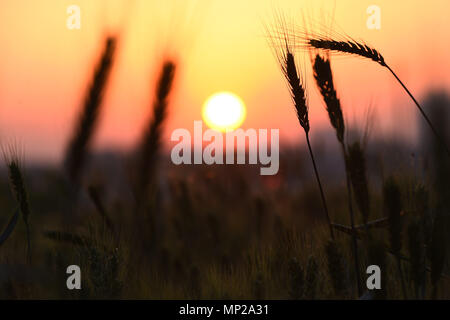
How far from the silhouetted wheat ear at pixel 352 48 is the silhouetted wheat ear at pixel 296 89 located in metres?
0.12

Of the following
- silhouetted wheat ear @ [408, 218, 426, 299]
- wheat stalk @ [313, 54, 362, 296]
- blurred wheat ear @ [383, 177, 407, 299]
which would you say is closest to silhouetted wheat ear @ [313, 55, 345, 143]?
wheat stalk @ [313, 54, 362, 296]

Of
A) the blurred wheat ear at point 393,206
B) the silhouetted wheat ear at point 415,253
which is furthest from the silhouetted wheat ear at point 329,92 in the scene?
the silhouetted wheat ear at point 415,253

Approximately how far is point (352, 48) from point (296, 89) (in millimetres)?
275

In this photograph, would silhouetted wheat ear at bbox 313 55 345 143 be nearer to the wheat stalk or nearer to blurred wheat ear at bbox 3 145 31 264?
the wheat stalk

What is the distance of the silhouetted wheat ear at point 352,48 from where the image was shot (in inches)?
74.4

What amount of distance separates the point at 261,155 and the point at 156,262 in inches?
36.9

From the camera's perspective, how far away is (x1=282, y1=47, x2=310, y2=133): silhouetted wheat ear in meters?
1.88

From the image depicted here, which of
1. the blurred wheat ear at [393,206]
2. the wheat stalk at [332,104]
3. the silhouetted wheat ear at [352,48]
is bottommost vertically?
the blurred wheat ear at [393,206]

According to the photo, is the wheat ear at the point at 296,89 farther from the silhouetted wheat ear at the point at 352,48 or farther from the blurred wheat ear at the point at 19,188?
the blurred wheat ear at the point at 19,188

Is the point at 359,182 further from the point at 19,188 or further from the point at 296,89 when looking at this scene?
the point at 19,188

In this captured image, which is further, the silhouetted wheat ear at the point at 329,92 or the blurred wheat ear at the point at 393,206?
the silhouetted wheat ear at the point at 329,92

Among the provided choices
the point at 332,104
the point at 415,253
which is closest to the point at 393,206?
the point at 415,253

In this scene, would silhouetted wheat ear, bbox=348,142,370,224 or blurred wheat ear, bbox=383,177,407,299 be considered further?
silhouetted wheat ear, bbox=348,142,370,224

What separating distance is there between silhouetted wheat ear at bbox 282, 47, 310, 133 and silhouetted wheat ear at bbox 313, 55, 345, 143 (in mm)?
86
